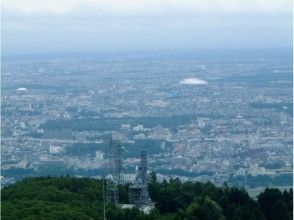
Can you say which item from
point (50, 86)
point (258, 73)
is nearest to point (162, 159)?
point (50, 86)

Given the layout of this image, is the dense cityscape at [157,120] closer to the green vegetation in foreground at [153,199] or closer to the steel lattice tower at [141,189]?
the steel lattice tower at [141,189]

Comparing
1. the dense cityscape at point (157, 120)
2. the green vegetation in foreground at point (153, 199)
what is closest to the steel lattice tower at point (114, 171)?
the green vegetation in foreground at point (153, 199)

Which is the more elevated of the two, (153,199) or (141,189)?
(141,189)

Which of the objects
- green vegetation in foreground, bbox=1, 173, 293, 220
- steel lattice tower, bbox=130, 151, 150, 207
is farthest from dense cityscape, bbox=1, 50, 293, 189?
green vegetation in foreground, bbox=1, 173, 293, 220

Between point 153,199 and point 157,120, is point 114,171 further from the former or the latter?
point 157,120

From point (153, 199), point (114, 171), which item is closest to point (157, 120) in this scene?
point (153, 199)

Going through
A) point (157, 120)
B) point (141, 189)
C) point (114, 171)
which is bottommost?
point (157, 120)

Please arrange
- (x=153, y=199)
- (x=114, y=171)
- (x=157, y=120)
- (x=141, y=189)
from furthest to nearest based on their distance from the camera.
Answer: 1. (x=157, y=120)
2. (x=153, y=199)
3. (x=114, y=171)
4. (x=141, y=189)
